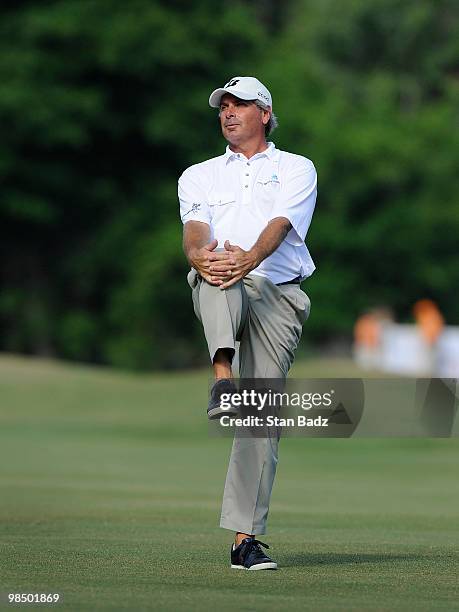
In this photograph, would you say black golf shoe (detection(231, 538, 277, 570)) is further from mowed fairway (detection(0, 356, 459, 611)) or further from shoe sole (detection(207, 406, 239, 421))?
shoe sole (detection(207, 406, 239, 421))

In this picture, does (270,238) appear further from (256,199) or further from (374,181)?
(374,181)

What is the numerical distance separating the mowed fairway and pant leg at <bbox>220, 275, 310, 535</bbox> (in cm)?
28

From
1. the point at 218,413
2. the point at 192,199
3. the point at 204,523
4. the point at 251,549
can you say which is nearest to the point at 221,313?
the point at 218,413

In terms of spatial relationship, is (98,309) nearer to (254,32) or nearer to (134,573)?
(254,32)

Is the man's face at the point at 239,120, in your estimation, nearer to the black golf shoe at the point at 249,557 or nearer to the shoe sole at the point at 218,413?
the shoe sole at the point at 218,413

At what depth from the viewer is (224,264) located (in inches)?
273

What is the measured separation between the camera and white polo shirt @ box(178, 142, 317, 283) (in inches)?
282

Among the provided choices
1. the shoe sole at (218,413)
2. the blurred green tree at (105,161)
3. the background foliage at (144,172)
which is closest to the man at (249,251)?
the shoe sole at (218,413)

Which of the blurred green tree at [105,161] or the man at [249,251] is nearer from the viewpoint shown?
the man at [249,251]

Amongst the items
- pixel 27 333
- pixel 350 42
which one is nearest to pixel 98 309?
pixel 27 333

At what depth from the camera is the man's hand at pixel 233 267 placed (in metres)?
6.91

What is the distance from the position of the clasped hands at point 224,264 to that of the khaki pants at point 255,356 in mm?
76

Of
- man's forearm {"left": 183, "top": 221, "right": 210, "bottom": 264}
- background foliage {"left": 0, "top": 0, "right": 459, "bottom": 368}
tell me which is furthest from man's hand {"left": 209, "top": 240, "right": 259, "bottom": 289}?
background foliage {"left": 0, "top": 0, "right": 459, "bottom": 368}

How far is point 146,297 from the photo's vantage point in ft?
141
